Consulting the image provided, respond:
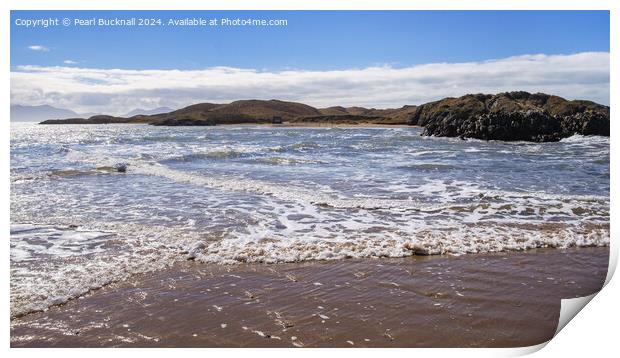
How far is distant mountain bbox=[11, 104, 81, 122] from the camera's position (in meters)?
5.75

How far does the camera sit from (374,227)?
719cm

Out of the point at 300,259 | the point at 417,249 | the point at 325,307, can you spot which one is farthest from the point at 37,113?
the point at 417,249

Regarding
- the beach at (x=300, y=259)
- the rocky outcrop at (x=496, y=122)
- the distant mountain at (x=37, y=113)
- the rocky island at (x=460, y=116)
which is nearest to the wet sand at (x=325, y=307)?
the beach at (x=300, y=259)

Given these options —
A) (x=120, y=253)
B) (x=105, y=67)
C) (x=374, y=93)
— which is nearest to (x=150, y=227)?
(x=120, y=253)

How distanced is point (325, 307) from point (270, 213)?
13.0 feet

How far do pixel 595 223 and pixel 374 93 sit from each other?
4.26 m

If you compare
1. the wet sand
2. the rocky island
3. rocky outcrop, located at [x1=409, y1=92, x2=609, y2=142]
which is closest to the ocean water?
the wet sand

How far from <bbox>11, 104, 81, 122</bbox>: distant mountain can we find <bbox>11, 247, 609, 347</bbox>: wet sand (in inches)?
107

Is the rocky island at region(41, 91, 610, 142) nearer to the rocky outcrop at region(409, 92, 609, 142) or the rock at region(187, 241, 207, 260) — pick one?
the rocky outcrop at region(409, 92, 609, 142)

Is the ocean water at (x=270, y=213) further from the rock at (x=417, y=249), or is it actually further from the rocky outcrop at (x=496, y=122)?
the rocky outcrop at (x=496, y=122)

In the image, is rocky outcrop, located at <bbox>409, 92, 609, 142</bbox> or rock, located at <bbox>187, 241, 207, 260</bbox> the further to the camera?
rocky outcrop, located at <bbox>409, 92, 609, 142</bbox>

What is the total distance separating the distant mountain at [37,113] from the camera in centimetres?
575

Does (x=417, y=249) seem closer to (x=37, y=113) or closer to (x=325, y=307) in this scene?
(x=325, y=307)

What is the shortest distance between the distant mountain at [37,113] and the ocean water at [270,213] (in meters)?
0.28
